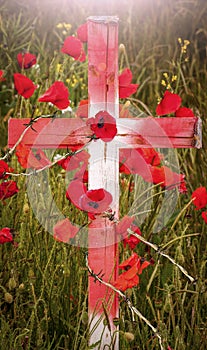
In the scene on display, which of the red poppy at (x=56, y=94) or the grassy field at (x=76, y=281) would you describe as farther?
the grassy field at (x=76, y=281)

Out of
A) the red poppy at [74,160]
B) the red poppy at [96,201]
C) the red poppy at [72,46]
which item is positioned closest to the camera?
the red poppy at [96,201]

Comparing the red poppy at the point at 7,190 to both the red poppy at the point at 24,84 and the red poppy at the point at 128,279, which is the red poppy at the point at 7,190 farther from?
the red poppy at the point at 128,279

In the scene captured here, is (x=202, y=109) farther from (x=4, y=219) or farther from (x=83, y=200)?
(x=83, y=200)

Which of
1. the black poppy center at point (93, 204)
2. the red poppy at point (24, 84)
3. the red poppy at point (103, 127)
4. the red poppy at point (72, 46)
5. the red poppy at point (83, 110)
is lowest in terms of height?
the black poppy center at point (93, 204)

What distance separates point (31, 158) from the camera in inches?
65.6

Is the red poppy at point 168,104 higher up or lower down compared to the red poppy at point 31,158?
higher up

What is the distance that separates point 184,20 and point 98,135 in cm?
261

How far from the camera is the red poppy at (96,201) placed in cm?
147

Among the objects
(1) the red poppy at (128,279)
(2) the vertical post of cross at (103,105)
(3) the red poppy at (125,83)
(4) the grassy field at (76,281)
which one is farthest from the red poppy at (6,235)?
(3) the red poppy at (125,83)

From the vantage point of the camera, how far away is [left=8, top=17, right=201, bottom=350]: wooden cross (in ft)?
5.27

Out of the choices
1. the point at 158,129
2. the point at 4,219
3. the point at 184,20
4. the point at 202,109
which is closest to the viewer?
the point at 158,129

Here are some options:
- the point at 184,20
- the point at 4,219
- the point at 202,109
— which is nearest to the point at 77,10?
the point at 184,20

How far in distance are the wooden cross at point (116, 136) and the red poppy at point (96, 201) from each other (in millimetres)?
105

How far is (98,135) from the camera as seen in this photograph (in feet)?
4.96
